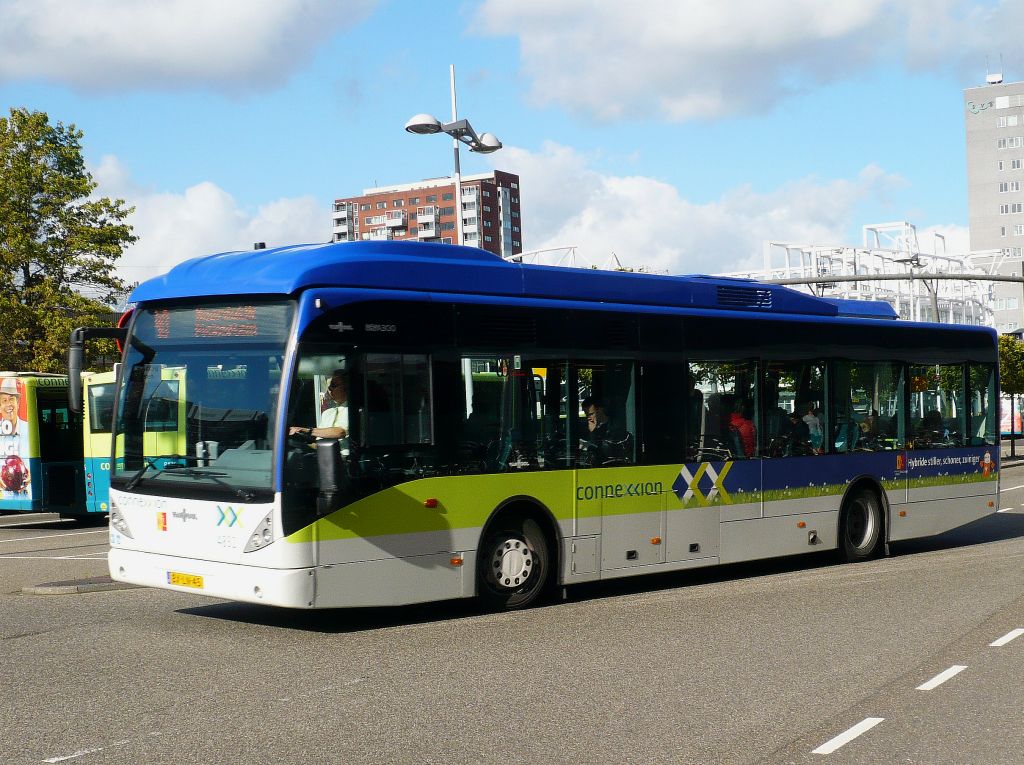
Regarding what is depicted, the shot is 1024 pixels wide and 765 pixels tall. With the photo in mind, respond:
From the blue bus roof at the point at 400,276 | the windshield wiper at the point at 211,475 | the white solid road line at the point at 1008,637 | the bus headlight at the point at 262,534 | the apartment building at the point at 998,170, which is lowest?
the white solid road line at the point at 1008,637

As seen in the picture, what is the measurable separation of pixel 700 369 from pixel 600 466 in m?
1.90

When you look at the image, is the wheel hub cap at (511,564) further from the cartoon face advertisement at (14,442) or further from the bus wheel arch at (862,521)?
the cartoon face advertisement at (14,442)

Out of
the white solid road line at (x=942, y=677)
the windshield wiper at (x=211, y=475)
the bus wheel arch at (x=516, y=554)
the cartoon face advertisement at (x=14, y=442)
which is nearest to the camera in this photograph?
the white solid road line at (x=942, y=677)

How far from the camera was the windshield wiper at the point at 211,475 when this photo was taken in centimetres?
966

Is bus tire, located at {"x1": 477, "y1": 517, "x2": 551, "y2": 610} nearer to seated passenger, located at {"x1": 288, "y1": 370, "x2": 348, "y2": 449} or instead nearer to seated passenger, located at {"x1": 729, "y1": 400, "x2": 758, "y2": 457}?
seated passenger, located at {"x1": 288, "y1": 370, "x2": 348, "y2": 449}

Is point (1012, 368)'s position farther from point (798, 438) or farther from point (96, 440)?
point (798, 438)

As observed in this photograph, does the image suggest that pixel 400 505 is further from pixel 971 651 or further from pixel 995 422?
pixel 995 422

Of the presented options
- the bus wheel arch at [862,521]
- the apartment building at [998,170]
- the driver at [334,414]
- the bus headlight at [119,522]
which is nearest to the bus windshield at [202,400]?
the bus headlight at [119,522]

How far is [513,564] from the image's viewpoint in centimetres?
1127

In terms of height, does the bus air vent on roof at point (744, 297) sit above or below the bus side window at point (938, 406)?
above

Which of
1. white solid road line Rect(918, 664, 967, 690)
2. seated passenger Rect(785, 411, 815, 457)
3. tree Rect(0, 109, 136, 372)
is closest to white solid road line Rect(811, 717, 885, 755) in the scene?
white solid road line Rect(918, 664, 967, 690)

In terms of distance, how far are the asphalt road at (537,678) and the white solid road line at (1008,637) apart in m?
0.03

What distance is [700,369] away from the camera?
43.6 ft

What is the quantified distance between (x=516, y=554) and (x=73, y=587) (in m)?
4.55
